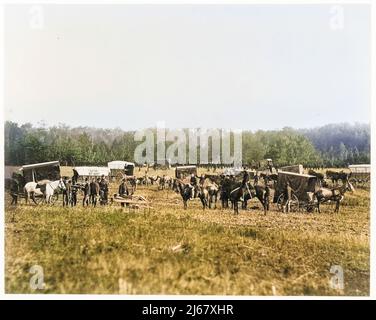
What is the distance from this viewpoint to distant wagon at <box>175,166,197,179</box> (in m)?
6.15

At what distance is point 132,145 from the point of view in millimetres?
6117

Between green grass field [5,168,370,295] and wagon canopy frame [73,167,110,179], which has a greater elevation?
wagon canopy frame [73,167,110,179]

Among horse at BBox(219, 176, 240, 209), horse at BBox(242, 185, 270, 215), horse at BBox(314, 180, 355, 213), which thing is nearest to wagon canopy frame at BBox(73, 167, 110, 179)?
horse at BBox(219, 176, 240, 209)

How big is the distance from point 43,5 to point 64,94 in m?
1.32

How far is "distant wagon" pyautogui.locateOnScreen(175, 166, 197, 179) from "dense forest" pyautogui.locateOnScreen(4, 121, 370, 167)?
0.73 meters

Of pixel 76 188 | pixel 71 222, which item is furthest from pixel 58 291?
pixel 76 188

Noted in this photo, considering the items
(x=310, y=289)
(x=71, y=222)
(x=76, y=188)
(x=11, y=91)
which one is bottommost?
(x=310, y=289)

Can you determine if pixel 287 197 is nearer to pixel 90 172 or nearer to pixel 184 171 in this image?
pixel 184 171

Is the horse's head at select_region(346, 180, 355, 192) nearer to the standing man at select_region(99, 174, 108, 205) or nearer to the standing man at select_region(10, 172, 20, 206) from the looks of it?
the standing man at select_region(99, 174, 108, 205)

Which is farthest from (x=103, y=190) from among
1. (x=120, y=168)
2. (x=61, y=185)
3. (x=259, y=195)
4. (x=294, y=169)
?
(x=294, y=169)

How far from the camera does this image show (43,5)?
5.95m

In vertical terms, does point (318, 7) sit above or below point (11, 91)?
above
